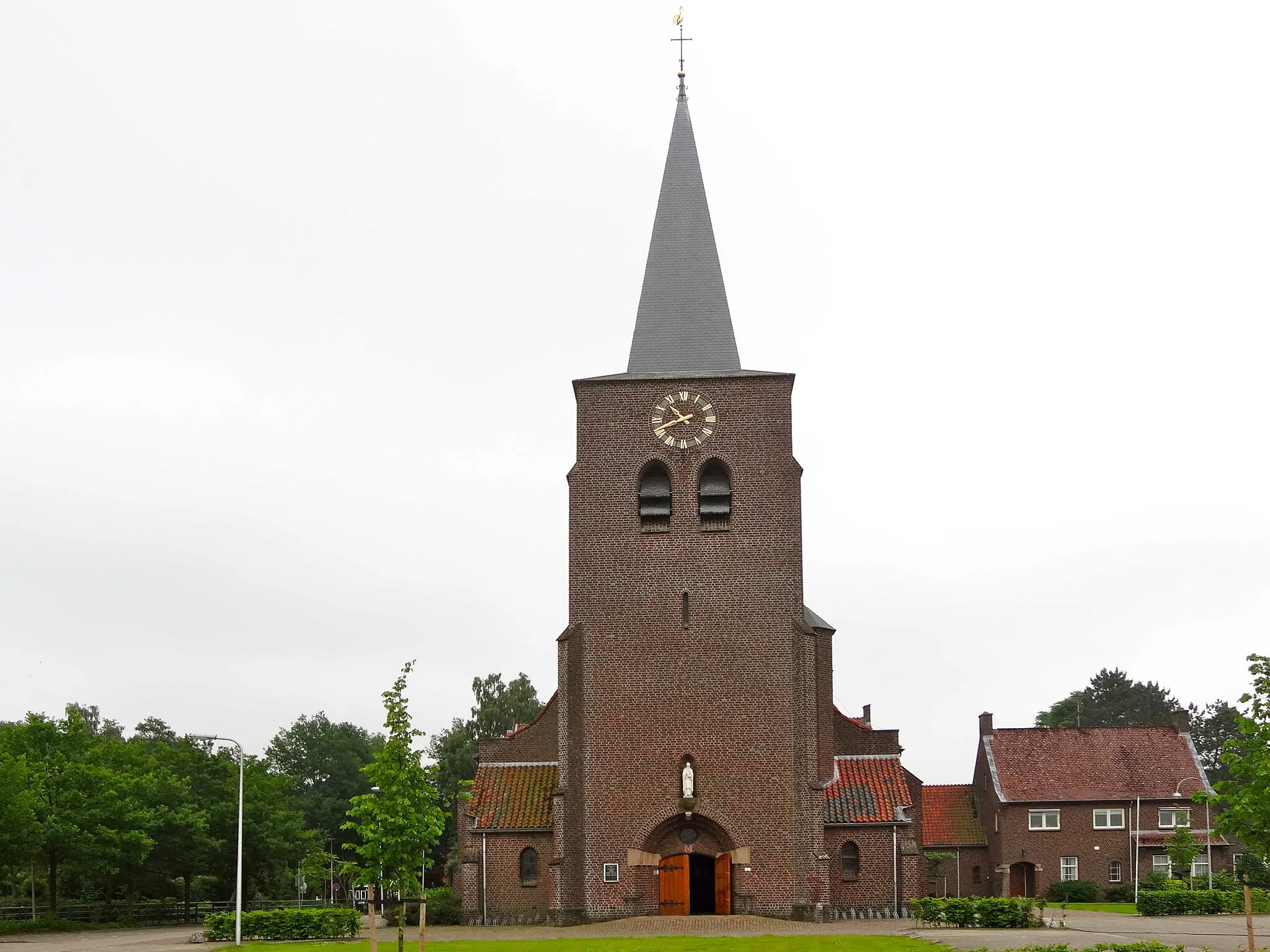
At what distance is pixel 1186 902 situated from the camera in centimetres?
4697

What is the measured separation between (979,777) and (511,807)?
29779 mm

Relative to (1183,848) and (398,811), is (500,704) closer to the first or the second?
(1183,848)

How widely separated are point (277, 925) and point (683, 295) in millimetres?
24604

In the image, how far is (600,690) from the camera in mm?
44656

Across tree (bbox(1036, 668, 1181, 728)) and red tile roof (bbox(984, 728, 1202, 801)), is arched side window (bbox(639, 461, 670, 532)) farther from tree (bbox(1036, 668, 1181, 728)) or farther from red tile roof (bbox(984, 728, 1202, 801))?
tree (bbox(1036, 668, 1181, 728))

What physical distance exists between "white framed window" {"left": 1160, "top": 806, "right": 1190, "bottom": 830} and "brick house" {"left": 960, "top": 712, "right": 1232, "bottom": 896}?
4cm

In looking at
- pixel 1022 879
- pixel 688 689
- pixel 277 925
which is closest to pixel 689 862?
pixel 688 689

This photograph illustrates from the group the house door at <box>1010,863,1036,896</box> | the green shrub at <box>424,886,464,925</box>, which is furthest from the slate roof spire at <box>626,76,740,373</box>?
the house door at <box>1010,863,1036,896</box>

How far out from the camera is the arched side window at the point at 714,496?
45.5m

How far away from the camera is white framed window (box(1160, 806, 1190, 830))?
62031 millimetres

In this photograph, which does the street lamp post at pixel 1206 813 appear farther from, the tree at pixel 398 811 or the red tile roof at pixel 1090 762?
the tree at pixel 398 811

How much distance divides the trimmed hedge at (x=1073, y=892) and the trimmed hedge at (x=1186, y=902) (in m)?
12.6

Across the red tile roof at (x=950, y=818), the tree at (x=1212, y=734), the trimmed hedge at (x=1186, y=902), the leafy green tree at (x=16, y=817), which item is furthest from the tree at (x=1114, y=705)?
the leafy green tree at (x=16, y=817)

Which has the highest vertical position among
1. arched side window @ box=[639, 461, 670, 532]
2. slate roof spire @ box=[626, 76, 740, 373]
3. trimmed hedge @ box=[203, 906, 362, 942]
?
slate roof spire @ box=[626, 76, 740, 373]
